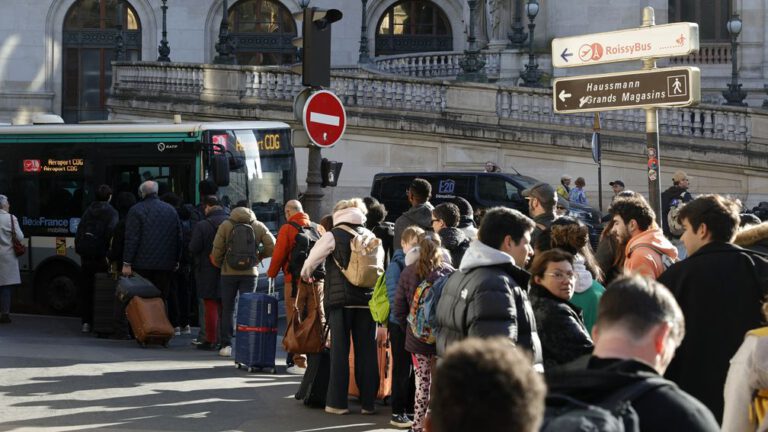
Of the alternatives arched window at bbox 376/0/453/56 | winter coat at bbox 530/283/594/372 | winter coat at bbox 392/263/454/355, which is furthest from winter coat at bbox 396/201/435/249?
arched window at bbox 376/0/453/56

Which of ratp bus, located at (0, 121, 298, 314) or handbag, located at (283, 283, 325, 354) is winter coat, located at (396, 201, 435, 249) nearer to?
handbag, located at (283, 283, 325, 354)

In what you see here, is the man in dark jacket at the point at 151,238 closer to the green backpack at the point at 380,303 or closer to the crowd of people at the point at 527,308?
the crowd of people at the point at 527,308

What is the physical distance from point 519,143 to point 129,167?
591 inches

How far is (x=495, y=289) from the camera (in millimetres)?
6562

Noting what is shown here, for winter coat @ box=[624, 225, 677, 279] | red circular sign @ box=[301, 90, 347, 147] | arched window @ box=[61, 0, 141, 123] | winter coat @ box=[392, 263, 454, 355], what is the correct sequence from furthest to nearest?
arched window @ box=[61, 0, 141, 123] < red circular sign @ box=[301, 90, 347, 147] < winter coat @ box=[392, 263, 454, 355] < winter coat @ box=[624, 225, 677, 279]

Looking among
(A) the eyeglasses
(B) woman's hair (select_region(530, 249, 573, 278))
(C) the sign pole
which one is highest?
(C) the sign pole

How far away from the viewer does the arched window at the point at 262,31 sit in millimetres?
50219

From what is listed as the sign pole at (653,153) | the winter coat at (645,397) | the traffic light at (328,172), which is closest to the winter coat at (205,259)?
the traffic light at (328,172)

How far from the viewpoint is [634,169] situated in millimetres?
31734

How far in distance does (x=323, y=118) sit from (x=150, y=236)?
3.00 m

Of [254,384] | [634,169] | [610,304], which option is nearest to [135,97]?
[634,169]

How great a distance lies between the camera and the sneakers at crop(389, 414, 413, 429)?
34.0 feet

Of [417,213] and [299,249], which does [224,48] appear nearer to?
[299,249]

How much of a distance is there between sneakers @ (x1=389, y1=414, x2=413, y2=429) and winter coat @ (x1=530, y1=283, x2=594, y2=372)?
380cm
